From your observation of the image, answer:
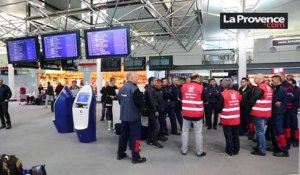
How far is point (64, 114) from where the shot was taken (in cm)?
733

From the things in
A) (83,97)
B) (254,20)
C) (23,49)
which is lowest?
(83,97)

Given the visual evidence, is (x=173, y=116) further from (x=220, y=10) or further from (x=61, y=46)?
(x=220, y=10)

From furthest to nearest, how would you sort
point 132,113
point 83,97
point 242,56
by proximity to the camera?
point 242,56 → point 83,97 → point 132,113

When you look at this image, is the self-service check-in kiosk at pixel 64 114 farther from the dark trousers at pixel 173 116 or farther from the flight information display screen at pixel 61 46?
the dark trousers at pixel 173 116

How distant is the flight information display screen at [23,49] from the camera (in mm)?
7108

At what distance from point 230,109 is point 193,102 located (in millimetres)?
750

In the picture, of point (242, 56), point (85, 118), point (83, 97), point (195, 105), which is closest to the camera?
point (195, 105)

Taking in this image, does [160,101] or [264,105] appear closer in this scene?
[264,105]

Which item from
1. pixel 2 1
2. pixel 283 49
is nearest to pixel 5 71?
pixel 2 1

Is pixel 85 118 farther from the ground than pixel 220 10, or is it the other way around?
pixel 220 10

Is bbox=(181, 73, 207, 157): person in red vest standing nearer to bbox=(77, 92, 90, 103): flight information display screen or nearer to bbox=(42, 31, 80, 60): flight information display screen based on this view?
bbox=(77, 92, 90, 103): flight information display screen

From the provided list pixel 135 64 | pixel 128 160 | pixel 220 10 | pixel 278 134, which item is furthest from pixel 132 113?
pixel 135 64

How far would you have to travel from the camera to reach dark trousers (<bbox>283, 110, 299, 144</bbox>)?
552cm

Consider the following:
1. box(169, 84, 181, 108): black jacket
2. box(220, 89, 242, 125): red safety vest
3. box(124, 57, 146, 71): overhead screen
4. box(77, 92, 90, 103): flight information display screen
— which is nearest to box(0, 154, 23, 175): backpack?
box(77, 92, 90, 103): flight information display screen
